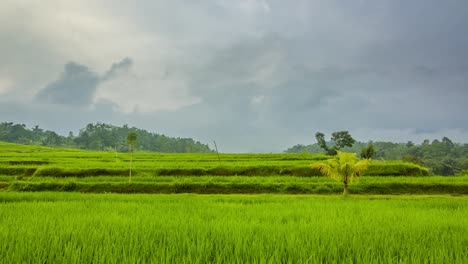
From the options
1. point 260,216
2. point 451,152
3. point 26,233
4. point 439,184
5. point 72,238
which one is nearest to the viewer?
point 72,238

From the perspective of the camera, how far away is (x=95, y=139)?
7712 cm

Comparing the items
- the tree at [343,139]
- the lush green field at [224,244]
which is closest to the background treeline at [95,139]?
the tree at [343,139]

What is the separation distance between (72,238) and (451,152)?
86.1 metres

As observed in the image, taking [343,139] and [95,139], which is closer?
[343,139]

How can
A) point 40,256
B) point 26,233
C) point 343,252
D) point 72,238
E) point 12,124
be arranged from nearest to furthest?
point 40,256 < point 343,252 < point 72,238 < point 26,233 < point 12,124

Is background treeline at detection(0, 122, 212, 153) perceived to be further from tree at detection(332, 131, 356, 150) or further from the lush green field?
the lush green field

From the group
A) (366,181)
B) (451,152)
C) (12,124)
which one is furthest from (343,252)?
(12,124)

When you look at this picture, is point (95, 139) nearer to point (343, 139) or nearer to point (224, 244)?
point (343, 139)

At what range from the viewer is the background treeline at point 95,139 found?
73.5 meters

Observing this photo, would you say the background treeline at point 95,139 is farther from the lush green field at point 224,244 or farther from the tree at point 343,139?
the lush green field at point 224,244

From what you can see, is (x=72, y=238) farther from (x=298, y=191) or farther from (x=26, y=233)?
(x=298, y=191)

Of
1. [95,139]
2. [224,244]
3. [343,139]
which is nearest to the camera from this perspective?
[224,244]

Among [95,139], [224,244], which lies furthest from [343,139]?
[95,139]

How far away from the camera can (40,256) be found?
2.53 meters
